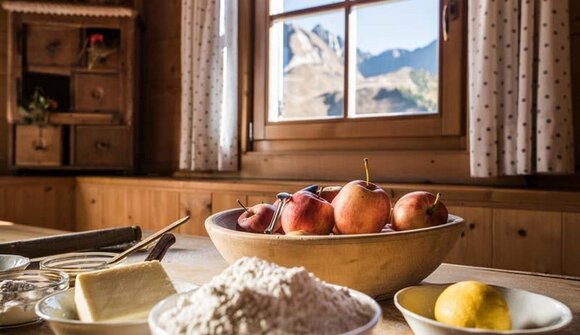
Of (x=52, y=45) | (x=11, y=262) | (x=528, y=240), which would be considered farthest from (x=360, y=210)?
(x=52, y=45)

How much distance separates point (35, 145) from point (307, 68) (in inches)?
56.8

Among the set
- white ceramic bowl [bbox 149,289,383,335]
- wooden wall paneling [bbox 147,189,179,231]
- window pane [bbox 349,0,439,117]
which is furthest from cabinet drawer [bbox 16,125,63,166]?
white ceramic bowl [bbox 149,289,383,335]

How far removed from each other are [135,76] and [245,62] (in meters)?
0.64

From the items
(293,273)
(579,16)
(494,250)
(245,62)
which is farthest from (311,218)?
(245,62)

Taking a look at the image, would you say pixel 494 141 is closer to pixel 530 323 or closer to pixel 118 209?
pixel 530 323

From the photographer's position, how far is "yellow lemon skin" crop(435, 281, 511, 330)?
0.51m

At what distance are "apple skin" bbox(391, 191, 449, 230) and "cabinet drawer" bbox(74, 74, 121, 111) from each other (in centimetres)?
229

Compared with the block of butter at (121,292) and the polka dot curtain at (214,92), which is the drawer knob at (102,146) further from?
the block of butter at (121,292)

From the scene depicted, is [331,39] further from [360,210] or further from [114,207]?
[360,210]

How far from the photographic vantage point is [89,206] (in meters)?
2.74

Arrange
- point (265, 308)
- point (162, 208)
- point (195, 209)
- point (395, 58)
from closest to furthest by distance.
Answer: point (265, 308), point (395, 58), point (195, 209), point (162, 208)

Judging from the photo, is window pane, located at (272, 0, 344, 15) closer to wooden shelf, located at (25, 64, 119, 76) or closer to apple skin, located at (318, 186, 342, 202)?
wooden shelf, located at (25, 64, 119, 76)

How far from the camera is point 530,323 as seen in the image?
0.55m

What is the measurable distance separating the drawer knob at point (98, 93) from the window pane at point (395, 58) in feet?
4.36
